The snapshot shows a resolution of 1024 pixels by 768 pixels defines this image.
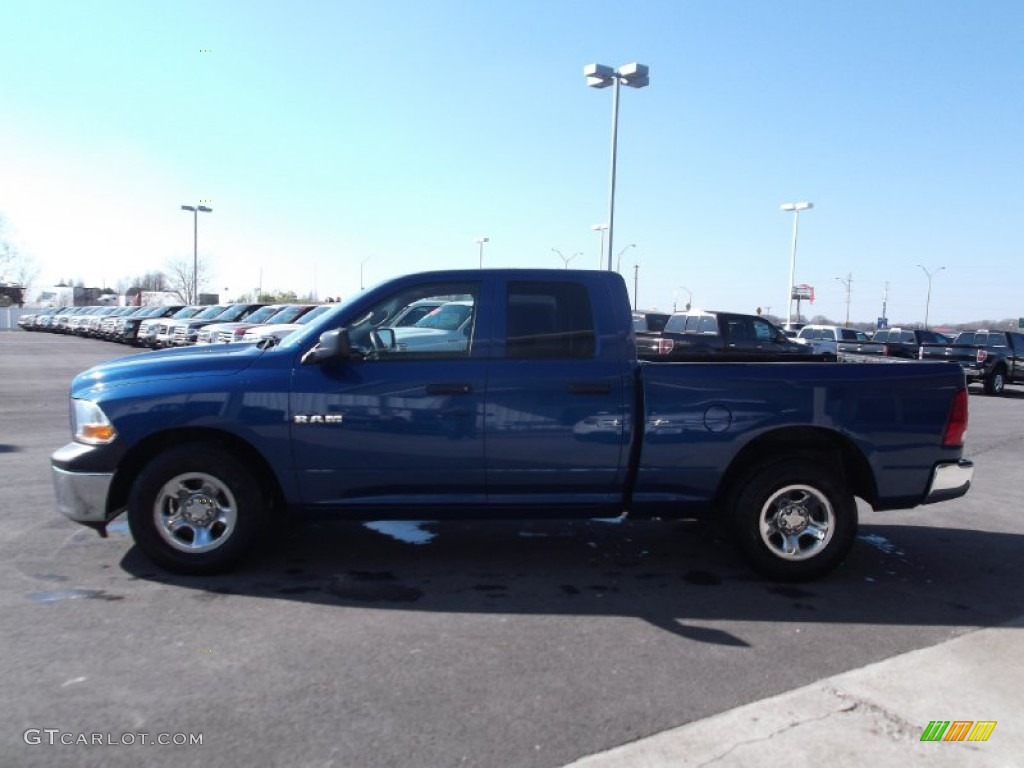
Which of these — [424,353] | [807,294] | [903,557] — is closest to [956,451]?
[903,557]

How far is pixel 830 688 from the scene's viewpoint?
149 inches

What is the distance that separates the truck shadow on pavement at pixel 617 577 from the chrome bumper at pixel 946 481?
1.94 ft

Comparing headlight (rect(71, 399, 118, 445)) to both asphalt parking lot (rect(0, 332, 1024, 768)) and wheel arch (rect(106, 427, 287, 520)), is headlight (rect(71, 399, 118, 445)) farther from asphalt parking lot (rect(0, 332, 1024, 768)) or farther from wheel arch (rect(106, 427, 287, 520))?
asphalt parking lot (rect(0, 332, 1024, 768))

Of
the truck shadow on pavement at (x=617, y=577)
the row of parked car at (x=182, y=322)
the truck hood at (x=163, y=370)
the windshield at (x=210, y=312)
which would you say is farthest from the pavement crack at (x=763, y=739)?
the windshield at (x=210, y=312)

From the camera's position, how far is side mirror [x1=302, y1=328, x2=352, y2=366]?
4.83 meters

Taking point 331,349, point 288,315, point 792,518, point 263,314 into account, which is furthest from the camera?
point 263,314

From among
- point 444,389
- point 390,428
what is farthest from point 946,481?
point 390,428

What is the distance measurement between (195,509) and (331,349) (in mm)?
1349

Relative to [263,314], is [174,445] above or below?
below

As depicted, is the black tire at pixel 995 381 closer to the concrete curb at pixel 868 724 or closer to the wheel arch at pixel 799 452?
the wheel arch at pixel 799 452

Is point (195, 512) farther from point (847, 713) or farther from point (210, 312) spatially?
point (210, 312)

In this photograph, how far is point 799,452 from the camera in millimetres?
5367

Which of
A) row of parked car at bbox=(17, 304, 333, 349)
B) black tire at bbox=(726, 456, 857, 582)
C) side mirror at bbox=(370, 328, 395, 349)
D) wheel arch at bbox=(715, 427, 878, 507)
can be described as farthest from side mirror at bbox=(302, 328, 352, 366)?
row of parked car at bbox=(17, 304, 333, 349)

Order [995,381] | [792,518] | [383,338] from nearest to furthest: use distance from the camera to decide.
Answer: [383,338]
[792,518]
[995,381]
